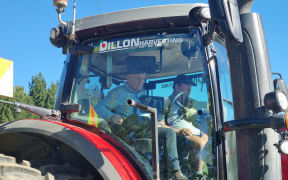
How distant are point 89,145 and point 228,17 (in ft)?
4.13

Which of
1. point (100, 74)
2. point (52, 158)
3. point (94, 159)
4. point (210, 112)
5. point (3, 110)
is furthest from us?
point (3, 110)

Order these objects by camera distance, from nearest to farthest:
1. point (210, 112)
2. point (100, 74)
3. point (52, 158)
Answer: point (210, 112) < point (52, 158) < point (100, 74)

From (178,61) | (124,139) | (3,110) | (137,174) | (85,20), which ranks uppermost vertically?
(3,110)

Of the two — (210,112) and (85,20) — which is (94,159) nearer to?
(210,112)

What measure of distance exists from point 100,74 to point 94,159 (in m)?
0.94

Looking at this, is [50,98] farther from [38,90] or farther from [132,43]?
[132,43]

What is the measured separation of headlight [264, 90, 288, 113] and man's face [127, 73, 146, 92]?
3.24ft

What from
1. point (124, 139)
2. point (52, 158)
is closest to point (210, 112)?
point (124, 139)

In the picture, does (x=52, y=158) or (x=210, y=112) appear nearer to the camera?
(x=210, y=112)

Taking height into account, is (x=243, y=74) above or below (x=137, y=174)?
above

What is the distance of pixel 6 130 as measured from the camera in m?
2.73

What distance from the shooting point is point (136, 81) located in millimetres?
2938

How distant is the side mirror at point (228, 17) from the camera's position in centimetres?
239

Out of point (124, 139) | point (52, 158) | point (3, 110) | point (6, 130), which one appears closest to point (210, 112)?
point (124, 139)
